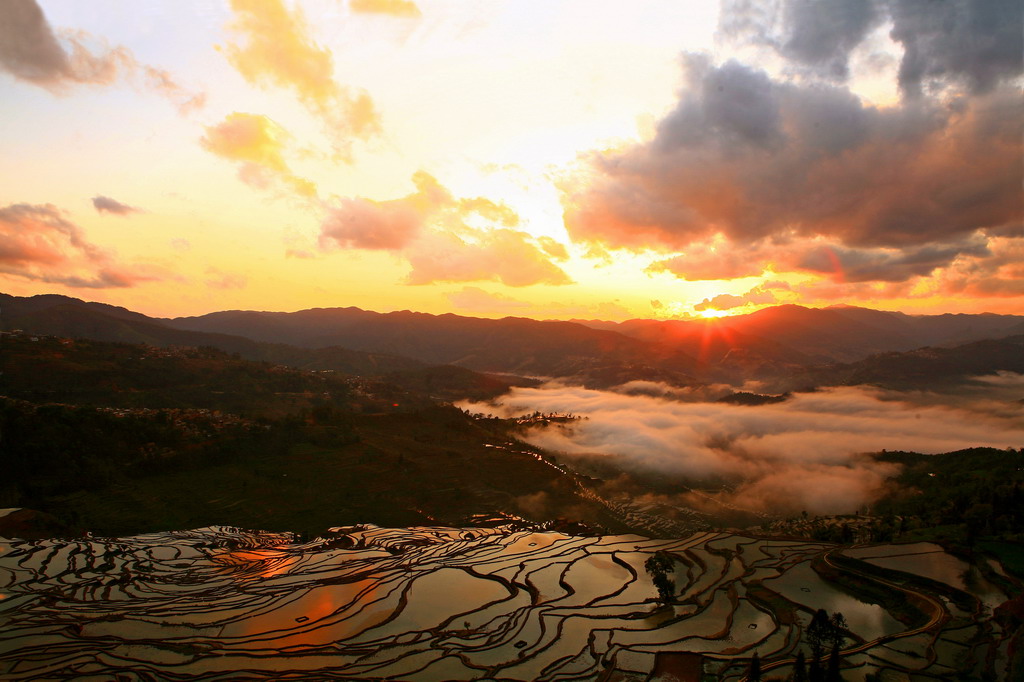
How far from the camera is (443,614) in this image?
35.8 meters

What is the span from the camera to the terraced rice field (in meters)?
28.1

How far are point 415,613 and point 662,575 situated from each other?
18155 mm

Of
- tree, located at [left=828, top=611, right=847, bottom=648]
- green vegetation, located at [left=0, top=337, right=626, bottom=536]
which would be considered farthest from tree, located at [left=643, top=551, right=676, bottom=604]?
green vegetation, located at [left=0, top=337, right=626, bottom=536]

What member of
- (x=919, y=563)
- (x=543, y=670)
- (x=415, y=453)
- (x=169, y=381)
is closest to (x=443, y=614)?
(x=543, y=670)

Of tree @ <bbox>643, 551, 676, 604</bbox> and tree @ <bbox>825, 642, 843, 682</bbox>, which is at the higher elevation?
tree @ <bbox>825, 642, 843, 682</bbox>

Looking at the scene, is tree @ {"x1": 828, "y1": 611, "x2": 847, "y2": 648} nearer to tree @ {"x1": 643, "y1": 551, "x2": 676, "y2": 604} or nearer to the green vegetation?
tree @ {"x1": 643, "y1": 551, "x2": 676, "y2": 604}

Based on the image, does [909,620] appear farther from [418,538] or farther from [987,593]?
[418,538]

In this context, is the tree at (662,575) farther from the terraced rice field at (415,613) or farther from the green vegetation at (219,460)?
the green vegetation at (219,460)

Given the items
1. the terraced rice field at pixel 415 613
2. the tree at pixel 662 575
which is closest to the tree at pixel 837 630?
the terraced rice field at pixel 415 613

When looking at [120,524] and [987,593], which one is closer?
[987,593]

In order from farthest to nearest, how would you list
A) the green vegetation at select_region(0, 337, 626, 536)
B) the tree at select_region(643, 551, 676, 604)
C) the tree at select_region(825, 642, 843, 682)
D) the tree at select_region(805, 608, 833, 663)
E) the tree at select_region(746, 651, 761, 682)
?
the green vegetation at select_region(0, 337, 626, 536)
the tree at select_region(643, 551, 676, 604)
the tree at select_region(805, 608, 833, 663)
the tree at select_region(746, 651, 761, 682)
the tree at select_region(825, 642, 843, 682)

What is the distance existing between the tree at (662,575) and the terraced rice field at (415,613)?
80 cm

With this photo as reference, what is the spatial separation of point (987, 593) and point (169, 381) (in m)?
136

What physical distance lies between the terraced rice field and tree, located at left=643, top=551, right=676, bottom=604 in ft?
2.63
